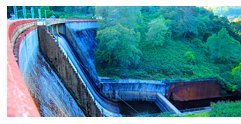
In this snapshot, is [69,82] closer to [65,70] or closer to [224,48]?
[65,70]

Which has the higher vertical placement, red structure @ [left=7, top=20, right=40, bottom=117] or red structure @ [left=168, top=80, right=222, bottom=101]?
red structure @ [left=7, top=20, right=40, bottom=117]

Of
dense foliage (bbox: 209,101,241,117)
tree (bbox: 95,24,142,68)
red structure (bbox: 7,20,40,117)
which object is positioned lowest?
dense foliage (bbox: 209,101,241,117)

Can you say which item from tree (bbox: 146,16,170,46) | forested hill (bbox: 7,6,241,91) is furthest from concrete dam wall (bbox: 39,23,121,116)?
tree (bbox: 146,16,170,46)

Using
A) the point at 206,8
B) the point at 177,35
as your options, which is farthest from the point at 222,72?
the point at 206,8

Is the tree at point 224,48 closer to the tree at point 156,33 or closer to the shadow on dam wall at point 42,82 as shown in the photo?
the tree at point 156,33

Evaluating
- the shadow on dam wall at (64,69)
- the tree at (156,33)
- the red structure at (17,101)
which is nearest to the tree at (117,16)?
the tree at (156,33)

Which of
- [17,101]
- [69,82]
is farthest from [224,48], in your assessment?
[17,101]

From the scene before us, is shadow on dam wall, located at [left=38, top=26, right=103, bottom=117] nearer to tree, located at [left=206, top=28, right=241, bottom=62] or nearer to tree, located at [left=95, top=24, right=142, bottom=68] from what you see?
tree, located at [left=95, top=24, right=142, bottom=68]
